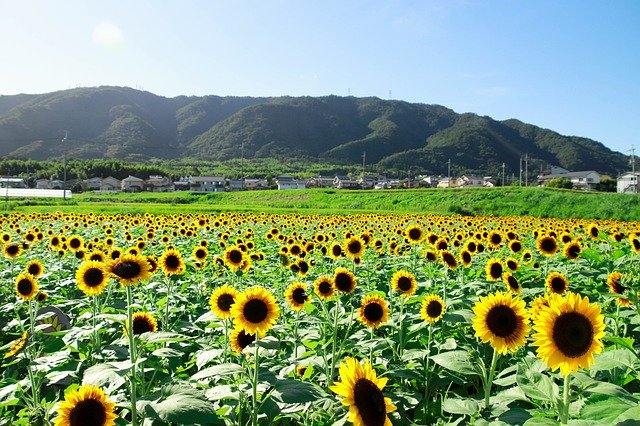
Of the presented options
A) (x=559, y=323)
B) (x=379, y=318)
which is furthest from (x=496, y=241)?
(x=559, y=323)

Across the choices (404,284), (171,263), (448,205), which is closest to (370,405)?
(404,284)

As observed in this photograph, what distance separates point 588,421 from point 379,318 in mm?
2209

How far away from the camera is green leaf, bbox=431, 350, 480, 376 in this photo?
2.76m

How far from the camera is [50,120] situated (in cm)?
19875

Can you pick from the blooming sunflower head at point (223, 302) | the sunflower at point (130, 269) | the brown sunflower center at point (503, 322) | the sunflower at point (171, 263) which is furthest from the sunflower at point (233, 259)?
the brown sunflower center at point (503, 322)

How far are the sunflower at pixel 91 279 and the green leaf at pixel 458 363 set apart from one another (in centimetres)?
292

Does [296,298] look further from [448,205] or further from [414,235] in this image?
[448,205]

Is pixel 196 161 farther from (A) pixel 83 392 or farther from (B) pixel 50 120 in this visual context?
(A) pixel 83 392

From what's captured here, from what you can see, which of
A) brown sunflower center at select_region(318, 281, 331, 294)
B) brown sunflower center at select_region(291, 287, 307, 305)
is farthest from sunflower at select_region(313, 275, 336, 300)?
brown sunflower center at select_region(291, 287, 307, 305)

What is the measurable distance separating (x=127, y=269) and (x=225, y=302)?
0.74 m

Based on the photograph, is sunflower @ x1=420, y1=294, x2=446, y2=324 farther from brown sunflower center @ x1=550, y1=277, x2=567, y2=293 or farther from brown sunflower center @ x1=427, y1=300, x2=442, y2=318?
brown sunflower center @ x1=550, y1=277, x2=567, y2=293

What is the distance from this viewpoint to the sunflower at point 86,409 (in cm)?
222

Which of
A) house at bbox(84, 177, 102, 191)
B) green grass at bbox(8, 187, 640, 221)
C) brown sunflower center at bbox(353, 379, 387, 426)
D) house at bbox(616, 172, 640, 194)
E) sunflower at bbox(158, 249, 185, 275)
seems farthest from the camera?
house at bbox(84, 177, 102, 191)

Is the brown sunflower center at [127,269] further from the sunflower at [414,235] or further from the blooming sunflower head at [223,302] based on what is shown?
the sunflower at [414,235]
